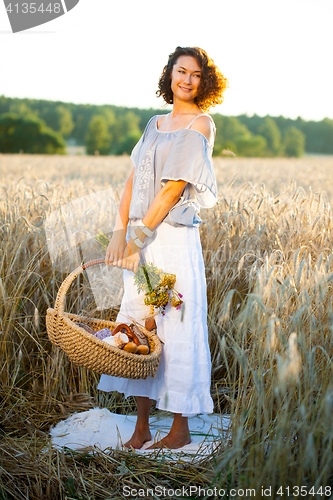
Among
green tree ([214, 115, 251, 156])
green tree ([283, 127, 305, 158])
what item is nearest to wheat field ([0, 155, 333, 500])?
green tree ([214, 115, 251, 156])

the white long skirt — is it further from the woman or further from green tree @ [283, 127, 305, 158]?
green tree @ [283, 127, 305, 158]

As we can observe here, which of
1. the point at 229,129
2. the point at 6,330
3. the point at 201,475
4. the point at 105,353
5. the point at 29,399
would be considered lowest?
the point at 29,399

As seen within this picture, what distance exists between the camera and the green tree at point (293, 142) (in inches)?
2667

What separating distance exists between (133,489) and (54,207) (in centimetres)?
218

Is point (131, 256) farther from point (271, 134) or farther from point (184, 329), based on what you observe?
point (271, 134)

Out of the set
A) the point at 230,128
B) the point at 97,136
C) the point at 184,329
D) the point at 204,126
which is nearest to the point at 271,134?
the point at 230,128

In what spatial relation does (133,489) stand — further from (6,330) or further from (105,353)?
(6,330)

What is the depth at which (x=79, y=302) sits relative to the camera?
278 cm

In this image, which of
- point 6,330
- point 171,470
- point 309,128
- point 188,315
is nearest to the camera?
point 171,470

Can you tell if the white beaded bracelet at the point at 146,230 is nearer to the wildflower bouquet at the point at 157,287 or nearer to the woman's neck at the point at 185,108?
the wildflower bouquet at the point at 157,287

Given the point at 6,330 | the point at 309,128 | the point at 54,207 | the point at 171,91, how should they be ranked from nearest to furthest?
the point at 171,91 < the point at 6,330 < the point at 54,207 < the point at 309,128

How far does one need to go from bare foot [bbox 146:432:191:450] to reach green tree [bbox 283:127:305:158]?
69440 millimetres

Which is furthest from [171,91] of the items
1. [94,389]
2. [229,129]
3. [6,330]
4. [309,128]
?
[309,128]

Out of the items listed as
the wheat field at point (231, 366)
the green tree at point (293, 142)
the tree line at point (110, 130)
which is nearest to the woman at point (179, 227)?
the wheat field at point (231, 366)
